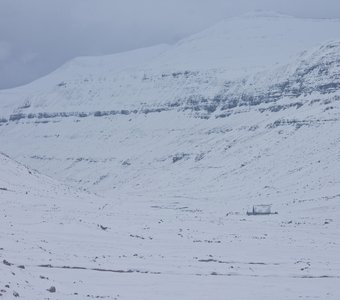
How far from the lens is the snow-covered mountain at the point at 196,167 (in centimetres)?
2934

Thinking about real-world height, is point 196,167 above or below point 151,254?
below

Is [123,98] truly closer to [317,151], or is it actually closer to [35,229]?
[317,151]

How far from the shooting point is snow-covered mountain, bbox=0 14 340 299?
96.3ft

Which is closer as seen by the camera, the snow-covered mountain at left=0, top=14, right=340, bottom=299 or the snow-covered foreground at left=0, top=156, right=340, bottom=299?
the snow-covered foreground at left=0, top=156, right=340, bottom=299

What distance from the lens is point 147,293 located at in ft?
76.7

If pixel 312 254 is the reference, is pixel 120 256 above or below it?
above

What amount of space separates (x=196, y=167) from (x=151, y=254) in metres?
75.8

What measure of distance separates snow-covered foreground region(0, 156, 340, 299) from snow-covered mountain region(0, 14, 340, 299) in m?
0.15

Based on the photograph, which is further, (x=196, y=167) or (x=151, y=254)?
(x=196, y=167)

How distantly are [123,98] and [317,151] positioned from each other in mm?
84088

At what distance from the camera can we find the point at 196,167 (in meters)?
107

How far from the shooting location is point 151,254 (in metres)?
31.7

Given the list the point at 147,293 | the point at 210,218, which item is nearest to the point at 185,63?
the point at 210,218

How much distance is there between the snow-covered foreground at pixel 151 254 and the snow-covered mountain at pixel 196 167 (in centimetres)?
15
